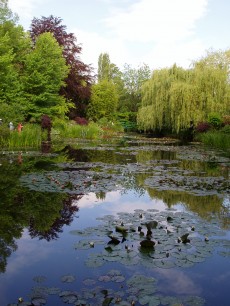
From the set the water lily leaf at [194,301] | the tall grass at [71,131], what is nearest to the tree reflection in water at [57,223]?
the water lily leaf at [194,301]

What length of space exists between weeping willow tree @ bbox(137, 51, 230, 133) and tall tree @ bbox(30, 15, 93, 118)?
24.0 ft

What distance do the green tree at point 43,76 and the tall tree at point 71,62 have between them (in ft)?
13.7

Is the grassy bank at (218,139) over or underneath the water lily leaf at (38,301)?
over

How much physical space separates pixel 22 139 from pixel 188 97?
13.1 metres

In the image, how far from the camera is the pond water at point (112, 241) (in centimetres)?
297

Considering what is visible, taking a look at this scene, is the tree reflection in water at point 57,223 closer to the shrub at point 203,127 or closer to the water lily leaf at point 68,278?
the water lily leaf at point 68,278

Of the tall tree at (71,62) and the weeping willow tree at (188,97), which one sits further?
the tall tree at (71,62)

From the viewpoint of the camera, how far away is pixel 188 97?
23094 mm

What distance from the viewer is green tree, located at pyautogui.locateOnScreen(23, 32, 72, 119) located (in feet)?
72.3

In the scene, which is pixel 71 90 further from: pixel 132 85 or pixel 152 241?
pixel 152 241

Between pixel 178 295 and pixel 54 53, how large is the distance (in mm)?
22867

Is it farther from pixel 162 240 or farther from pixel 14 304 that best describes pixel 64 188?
pixel 14 304

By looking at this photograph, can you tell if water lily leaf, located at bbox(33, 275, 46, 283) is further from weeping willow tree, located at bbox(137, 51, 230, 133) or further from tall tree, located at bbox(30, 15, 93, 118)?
tall tree, located at bbox(30, 15, 93, 118)

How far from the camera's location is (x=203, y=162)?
39.8ft
